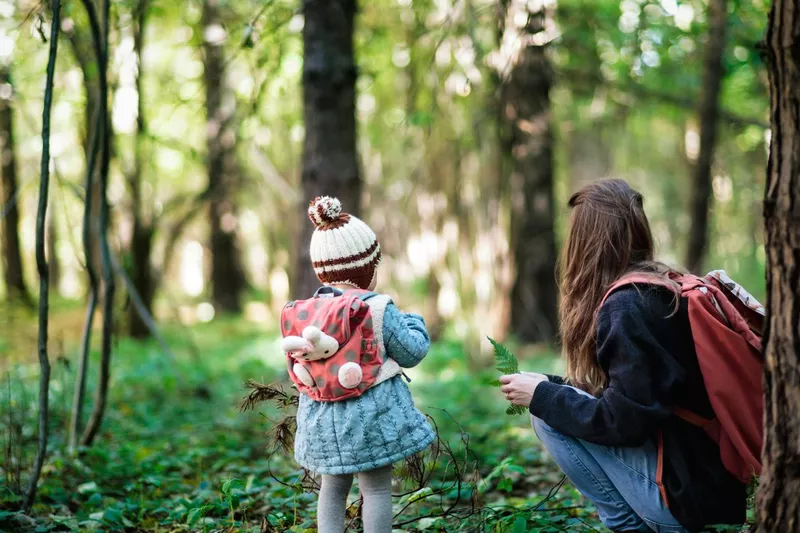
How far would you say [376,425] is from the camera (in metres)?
2.64

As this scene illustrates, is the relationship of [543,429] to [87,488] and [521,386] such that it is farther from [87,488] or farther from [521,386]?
[87,488]

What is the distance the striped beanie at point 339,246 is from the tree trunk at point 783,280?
Result: 4.42ft

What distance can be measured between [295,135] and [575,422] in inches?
618

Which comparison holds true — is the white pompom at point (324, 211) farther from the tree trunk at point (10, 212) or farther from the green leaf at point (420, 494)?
the tree trunk at point (10, 212)

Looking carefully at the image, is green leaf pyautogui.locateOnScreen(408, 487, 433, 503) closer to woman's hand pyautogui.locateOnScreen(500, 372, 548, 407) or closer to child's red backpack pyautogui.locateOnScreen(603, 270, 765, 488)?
woman's hand pyautogui.locateOnScreen(500, 372, 548, 407)

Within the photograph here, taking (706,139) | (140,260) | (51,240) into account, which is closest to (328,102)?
(51,240)

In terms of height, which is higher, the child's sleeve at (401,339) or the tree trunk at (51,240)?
the tree trunk at (51,240)

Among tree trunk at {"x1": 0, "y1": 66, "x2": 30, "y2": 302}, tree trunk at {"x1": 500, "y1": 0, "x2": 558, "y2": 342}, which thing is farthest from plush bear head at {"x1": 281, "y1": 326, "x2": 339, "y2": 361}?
tree trunk at {"x1": 0, "y1": 66, "x2": 30, "y2": 302}

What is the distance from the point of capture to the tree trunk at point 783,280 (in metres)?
2.15

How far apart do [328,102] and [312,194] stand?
2.24 feet

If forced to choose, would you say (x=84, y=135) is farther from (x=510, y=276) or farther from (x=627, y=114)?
(x=627, y=114)

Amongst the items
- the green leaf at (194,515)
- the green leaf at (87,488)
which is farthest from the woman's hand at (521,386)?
the green leaf at (87,488)

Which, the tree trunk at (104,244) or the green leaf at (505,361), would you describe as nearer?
the green leaf at (505,361)

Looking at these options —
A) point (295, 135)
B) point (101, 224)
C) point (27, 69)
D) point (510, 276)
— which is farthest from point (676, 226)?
point (101, 224)
